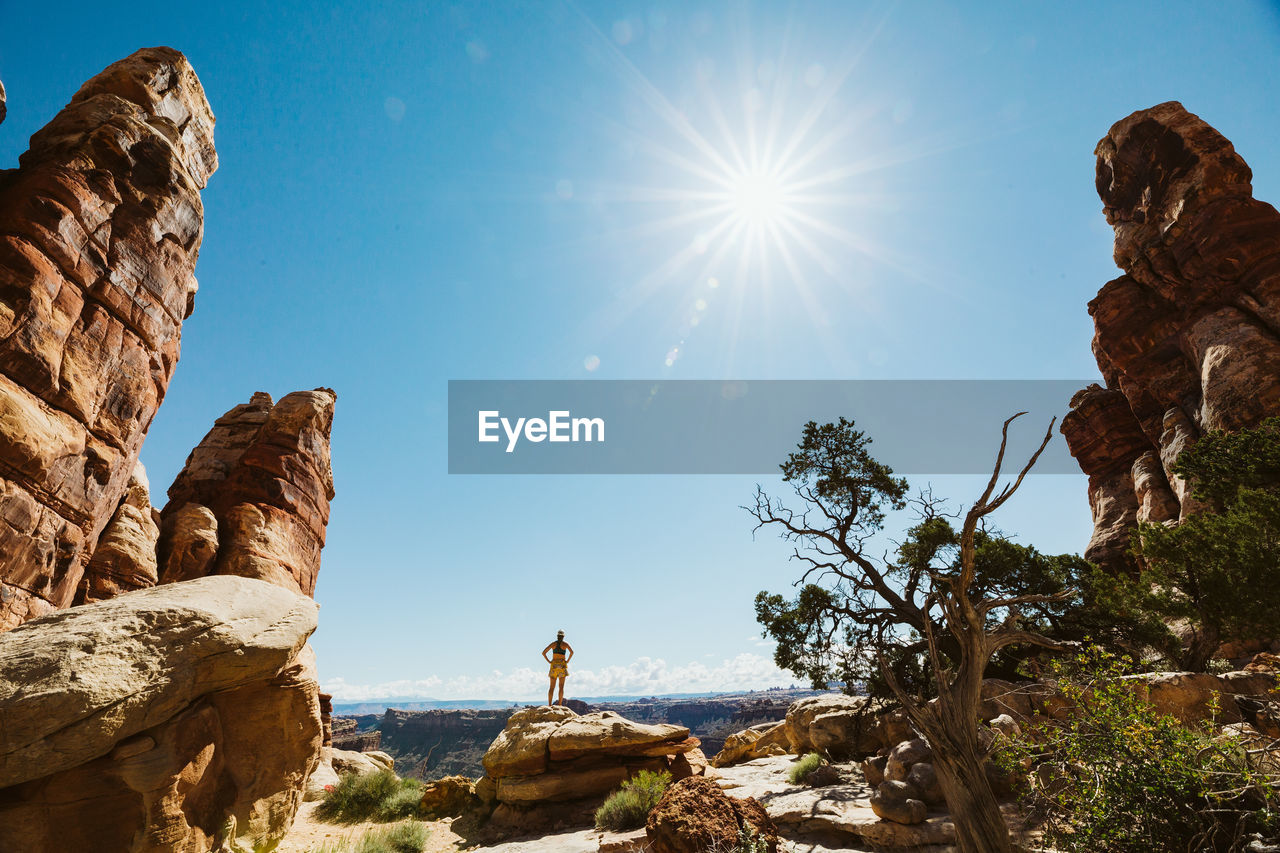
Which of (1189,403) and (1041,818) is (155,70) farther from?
(1189,403)

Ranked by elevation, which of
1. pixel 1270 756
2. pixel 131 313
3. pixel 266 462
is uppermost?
pixel 131 313

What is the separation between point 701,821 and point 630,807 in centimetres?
563

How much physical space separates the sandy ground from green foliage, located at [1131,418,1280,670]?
23.9m

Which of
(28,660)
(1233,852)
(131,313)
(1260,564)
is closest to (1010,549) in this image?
(1260,564)

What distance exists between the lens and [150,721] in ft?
27.8

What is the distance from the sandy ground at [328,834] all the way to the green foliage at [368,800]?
0.49 m

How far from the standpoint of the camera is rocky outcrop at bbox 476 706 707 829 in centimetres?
1565

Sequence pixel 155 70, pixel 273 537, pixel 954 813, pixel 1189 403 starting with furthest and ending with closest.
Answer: pixel 1189 403, pixel 273 537, pixel 155 70, pixel 954 813

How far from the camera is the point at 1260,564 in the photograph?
589 inches

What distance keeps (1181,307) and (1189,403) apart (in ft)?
20.5

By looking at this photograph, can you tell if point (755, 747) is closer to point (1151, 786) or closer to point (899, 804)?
point (899, 804)

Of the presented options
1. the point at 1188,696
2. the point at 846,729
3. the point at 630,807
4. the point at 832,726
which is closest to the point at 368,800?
the point at 630,807

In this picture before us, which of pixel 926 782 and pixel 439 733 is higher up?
pixel 926 782

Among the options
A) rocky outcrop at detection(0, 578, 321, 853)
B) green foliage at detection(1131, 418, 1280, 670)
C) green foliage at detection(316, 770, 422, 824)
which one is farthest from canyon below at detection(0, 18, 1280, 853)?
green foliage at detection(1131, 418, 1280, 670)
